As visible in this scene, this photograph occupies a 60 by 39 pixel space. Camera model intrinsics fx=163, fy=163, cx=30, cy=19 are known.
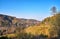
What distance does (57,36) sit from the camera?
2527 inches

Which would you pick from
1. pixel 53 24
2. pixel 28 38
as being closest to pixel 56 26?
pixel 53 24

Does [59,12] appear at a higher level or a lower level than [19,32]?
higher

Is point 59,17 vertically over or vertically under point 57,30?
over

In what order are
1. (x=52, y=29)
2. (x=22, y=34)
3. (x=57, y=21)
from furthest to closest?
(x=52, y=29) → (x=57, y=21) → (x=22, y=34)

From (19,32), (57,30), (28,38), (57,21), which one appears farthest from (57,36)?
(19,32)

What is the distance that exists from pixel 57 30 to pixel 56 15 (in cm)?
580

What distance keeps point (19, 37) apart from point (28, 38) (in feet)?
12.7

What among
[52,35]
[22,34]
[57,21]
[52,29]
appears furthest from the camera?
[52,35]

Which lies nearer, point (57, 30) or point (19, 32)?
point (19, 32)

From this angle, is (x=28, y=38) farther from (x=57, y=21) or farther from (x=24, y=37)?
(x=57, y=21)

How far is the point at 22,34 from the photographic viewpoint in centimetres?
5562

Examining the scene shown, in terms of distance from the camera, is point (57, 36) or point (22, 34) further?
point (57, 36)

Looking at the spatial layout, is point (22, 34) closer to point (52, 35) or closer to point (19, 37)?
point (19, 37)

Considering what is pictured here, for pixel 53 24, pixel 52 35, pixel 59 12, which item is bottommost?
pixel 52 35
